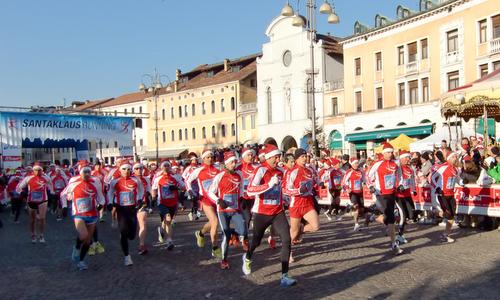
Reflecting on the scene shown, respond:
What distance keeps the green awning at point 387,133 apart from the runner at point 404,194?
27784 mm

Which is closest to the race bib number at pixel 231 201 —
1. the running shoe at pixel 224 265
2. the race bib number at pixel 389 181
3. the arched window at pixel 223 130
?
the running shoe at pixel 224 265

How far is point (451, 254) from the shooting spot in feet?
36.9

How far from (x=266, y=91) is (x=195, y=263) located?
162ft

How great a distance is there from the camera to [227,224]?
1073 centimetres

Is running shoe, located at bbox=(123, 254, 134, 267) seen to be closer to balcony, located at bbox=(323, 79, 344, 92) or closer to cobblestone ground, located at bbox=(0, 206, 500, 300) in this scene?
cobblestone ground, located at bbox=(0, 206, 500, 300)

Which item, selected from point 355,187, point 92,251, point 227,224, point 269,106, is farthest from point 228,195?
point 269,106

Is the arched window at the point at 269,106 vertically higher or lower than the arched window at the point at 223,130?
higher

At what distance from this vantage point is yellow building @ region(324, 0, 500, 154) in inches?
1447

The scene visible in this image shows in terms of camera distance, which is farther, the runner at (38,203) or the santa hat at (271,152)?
the runner at (38,203)

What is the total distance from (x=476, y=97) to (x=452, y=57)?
2276cm

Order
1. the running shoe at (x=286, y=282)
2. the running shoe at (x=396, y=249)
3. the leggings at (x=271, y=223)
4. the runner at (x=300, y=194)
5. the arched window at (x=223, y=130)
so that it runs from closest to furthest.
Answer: the running shoe at (x=286, y=282) → the leggings at (x=271, y=223) → the runner at (x=300, y=194) → the running shoe at (x=396, y=249) → the arched window at (x=223, y=130)

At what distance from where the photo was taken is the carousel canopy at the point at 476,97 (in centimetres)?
1688

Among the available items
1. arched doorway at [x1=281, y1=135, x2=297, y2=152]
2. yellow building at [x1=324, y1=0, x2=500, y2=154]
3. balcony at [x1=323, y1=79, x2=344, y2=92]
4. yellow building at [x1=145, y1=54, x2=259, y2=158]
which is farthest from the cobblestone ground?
yellow building at [x1=145, y1=54, x2=259, y2=158]

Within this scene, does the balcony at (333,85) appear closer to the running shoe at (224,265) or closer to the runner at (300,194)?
the runner at (300,194)
